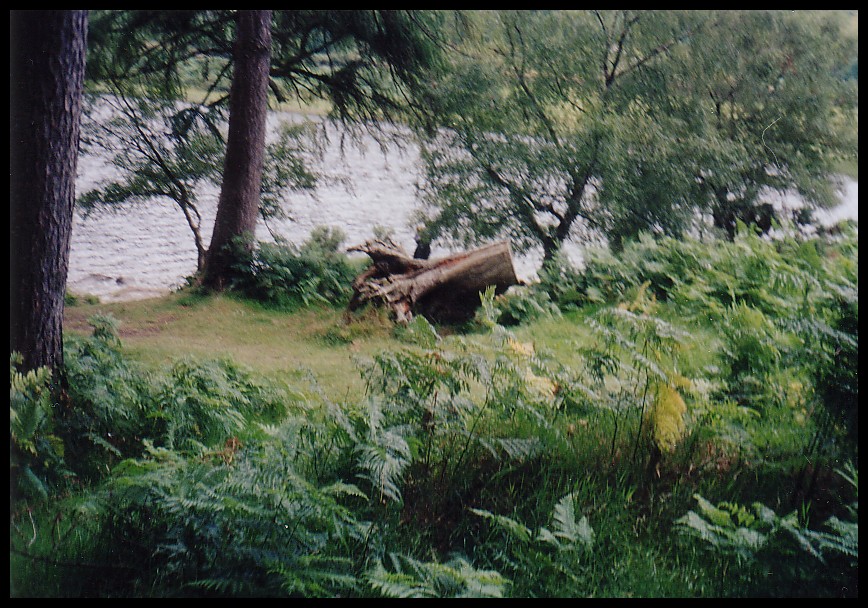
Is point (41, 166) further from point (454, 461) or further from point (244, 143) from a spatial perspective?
point (244, 143)

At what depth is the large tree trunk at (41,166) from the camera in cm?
307

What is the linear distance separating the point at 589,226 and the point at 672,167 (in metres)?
0.90

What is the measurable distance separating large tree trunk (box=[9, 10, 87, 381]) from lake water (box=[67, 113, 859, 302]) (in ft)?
2.23

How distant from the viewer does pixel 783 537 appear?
9.08 ft

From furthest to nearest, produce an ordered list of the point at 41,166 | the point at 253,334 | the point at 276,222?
1. the point at 276,222
2. the point at 253,334
3. the point at 41,166

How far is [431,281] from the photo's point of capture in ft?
16.7

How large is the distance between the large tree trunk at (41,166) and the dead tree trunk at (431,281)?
2020mm

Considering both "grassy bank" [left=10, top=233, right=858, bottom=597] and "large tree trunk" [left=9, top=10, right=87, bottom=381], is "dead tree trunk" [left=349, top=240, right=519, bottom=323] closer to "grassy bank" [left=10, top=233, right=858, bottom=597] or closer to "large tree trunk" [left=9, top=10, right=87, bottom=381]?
"grassy bank" [left=10, top=233, right=858, bottom=597]

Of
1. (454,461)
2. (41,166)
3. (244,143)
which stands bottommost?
(454,461)

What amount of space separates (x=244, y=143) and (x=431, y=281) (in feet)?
6.73

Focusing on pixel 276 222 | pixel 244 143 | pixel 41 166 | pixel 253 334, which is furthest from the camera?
pixel 244 143

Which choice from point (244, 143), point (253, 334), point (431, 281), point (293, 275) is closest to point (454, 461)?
point (253, 334)

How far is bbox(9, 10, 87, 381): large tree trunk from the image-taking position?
3.07 metres

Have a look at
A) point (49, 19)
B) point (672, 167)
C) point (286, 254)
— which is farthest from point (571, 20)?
point (49, 19)
